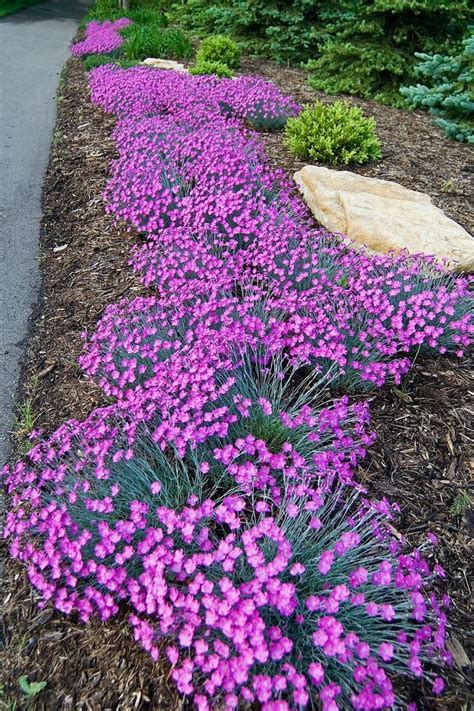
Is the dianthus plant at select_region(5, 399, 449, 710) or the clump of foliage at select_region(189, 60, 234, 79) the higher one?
the clump of foliage at select_region(189, 60, 234, 79)

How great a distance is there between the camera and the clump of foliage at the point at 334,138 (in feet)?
18.4

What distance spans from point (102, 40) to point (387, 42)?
6925mm

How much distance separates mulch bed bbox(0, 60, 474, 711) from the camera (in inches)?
77.0

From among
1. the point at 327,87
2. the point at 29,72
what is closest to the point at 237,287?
the point at 327,87

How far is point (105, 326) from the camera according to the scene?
132 inches

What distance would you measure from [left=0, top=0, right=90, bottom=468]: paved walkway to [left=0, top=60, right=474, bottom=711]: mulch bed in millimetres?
137

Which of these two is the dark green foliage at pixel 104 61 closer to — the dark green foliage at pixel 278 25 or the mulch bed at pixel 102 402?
the dark green foliage at pixel 278 25

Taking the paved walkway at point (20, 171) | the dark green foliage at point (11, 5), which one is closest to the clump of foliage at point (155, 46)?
the paved walkway at point (20, 171)

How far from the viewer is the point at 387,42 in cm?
723

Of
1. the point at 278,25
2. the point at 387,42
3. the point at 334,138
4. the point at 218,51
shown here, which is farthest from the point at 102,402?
the point at 278,25

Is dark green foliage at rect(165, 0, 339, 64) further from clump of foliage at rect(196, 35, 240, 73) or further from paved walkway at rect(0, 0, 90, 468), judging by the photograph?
paved walkway at rect(0, 0, 90, 468)

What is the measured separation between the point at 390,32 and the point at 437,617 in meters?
7.69

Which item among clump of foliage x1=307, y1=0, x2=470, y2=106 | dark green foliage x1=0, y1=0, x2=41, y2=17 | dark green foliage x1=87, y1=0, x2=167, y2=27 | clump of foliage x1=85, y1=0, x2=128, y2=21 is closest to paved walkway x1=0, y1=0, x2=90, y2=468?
clump of foliage x1=85, y1=0, x2=128, y2=21

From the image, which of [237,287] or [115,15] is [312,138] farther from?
[115,15]
